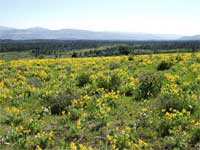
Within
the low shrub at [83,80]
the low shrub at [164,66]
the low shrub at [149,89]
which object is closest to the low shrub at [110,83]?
the low shrub at [83,80]

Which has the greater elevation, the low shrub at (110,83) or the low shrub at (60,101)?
the low shrub at (110,83)

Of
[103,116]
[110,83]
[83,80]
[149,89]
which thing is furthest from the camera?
[83,80]

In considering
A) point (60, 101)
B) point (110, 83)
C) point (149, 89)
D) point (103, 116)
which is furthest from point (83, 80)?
point (103, 116)

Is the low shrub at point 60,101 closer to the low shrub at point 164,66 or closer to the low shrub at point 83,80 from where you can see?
the low shrub at point 83,80

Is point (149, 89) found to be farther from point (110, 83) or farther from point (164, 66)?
point (164, 66)

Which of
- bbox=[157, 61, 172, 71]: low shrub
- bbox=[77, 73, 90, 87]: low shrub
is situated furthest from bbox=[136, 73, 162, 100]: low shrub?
bbox=[157, 61, 172, 71]: low shrub

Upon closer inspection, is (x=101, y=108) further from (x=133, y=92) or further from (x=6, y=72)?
(x=6, y=72)

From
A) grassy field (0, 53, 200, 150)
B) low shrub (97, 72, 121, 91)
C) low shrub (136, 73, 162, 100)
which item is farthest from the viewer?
low shrub (97, 72, 121, 91)

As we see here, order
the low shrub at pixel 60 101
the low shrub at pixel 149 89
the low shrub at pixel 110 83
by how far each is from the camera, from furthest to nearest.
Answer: the low shrub at pixel 110 83
the low shrub at pixel 149 89
the low shrub at pixel 60 101

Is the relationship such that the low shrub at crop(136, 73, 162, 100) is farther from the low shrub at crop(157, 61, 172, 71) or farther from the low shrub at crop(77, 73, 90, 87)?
the low shrub at crop(157, 61, 172, 71)

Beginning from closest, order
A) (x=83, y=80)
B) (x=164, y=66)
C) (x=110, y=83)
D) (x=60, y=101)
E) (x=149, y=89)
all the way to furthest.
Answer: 1. (x=60, y=101)
2. (x=149, y=89)
3. (x=110, y=83)
4. (x=83, y=80)
5. (x=164, y=66)

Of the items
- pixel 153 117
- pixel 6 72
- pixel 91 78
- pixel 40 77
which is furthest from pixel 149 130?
pixel 6 72

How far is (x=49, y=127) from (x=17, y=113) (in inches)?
61.2

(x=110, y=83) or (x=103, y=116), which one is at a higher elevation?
(x=110, y=83)
